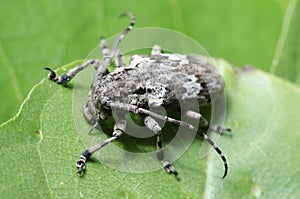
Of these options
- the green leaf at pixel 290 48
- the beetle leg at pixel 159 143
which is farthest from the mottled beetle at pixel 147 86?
the green leaf at pixel 290 48

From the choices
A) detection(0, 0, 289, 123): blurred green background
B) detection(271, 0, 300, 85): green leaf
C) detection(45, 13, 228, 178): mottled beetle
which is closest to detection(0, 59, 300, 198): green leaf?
detection(45, 13, 228, 178): mottled beetle

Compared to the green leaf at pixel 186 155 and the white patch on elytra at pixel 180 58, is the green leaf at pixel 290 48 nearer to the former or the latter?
the green leaf at pixel 186 155

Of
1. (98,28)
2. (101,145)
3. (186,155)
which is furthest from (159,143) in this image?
(98,28)

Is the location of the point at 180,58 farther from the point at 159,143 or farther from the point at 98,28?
the point at 98,28

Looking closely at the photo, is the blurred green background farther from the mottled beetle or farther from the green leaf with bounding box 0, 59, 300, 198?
the green leaf with bounding box 0, 59, 300, 198

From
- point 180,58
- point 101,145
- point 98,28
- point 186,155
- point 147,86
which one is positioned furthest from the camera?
point 98,28

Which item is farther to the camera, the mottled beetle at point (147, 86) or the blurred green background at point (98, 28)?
the blurred green background at point (98, 28)

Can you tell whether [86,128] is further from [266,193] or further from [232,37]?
[232,37]
